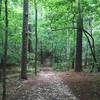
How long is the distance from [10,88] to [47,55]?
37.2 m

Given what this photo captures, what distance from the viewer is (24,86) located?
14.9 meters

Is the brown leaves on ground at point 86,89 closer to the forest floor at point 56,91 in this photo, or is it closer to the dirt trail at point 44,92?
the forest floor at point 56,91

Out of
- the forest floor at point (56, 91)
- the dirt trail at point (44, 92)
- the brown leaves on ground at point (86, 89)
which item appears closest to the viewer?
the brown leaves on ground at point (86, 89)

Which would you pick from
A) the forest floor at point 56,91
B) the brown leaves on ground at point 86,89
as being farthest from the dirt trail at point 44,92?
the brown leaves on ground at point 86,89

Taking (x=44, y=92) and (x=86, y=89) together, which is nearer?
(x=86, y=89)

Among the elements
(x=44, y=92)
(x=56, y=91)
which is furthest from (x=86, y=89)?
(x=44, y=92)

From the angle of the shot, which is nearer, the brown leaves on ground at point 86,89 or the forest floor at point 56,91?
the brown leaves on ground at point 86,89

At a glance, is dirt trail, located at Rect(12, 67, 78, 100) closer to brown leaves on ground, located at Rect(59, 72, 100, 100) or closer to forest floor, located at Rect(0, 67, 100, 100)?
forest floor, located at Rect(0, 67, 100, 100)

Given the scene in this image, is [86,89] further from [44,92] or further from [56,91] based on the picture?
[44,92]

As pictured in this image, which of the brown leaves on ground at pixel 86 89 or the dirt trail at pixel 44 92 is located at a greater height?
the brown leaves on ground at pixel 86 89

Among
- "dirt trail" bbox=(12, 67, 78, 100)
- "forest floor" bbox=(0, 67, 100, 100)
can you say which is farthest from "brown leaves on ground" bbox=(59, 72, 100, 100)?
"dirt trail" bbox=(12, 67, 78, 100)

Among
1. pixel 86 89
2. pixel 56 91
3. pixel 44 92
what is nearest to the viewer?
pixel 86 89

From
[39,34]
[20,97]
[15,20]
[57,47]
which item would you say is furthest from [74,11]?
[57,47]

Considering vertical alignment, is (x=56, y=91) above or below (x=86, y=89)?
below
